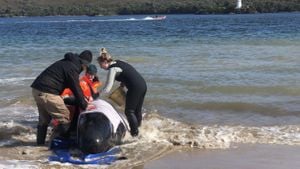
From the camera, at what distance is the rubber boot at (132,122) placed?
908 centimetres

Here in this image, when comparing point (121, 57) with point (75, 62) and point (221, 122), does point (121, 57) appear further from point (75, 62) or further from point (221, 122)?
point (75, 62)

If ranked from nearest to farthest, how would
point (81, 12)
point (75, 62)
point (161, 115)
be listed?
point (75, 62) < point (161, 115) < point (81, 12)

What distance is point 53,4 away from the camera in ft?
531

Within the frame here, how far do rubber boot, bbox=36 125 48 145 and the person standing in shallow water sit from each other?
1055 millimetres

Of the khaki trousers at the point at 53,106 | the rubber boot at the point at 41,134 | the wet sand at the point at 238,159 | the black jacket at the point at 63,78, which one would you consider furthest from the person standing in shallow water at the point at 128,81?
the rubber boot at the point at 41,134

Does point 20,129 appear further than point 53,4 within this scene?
No

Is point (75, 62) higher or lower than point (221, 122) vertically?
higher

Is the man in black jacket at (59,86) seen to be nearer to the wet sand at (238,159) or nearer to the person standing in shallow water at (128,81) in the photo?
the person standing in shallow water at (128,81)

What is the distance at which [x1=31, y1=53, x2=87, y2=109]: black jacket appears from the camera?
8.41 m

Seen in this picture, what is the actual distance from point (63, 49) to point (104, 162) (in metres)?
22.4

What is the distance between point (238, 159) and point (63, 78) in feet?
8.35

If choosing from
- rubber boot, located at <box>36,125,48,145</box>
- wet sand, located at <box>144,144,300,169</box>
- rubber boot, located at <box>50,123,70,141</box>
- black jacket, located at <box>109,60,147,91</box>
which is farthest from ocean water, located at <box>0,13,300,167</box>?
black jacket, located at <box>109,60,147,91</box>

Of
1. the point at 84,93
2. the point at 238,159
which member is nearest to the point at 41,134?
the point at 84,93

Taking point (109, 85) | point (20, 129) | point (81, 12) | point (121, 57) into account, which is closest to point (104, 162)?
point (109, 85)
